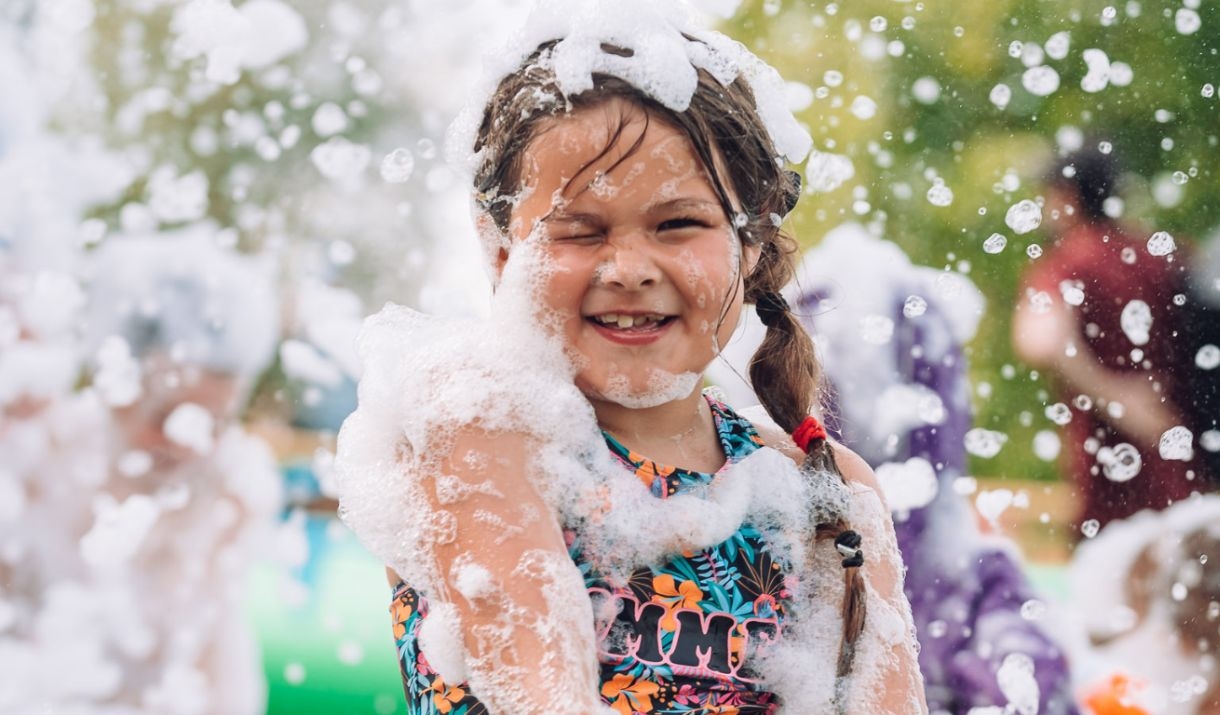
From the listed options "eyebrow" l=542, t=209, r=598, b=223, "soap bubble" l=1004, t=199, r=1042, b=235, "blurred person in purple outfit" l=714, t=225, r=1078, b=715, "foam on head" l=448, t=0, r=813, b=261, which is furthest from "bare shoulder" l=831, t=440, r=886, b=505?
"soap bubble" l=1004, t=199, r=1042, b=235

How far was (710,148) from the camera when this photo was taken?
1542mm

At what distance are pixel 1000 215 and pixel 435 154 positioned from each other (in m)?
3.42

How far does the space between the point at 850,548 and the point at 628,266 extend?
434mm

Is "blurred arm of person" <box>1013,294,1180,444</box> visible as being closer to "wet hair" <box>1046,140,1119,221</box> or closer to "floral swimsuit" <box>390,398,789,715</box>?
"wet hair" <box>1046,140,1119,221</box>

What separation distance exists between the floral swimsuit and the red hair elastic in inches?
7.3

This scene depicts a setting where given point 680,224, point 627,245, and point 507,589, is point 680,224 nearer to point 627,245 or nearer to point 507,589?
point 627,245

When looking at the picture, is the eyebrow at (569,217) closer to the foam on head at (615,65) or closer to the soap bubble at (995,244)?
the foam on head at (615,65)

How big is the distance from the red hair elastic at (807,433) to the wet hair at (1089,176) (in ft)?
12.3

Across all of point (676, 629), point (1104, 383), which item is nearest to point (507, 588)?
point (676, 629)

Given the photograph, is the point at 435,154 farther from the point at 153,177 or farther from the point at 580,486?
the point at 580,486

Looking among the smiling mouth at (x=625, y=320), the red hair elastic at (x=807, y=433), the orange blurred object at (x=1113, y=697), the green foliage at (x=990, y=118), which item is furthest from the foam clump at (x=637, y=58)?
the green foliage at (x=990, y=118)

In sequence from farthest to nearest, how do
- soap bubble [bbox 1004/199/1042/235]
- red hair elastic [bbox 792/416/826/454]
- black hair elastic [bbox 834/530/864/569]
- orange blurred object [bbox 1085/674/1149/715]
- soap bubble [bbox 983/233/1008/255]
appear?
soap bubble [bbox 983/233/1008/255]
soap bubble [bbox 1004/199/1042/235]
orange blurred object [bbox 1085/674/1149/715]
red hair elastic [bbox 792/416/826/454]
black hair elastic [bbox 834/530/864/569]

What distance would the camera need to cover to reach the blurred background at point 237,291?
3963 millimetres

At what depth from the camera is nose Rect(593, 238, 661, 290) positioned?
57.3 inches
